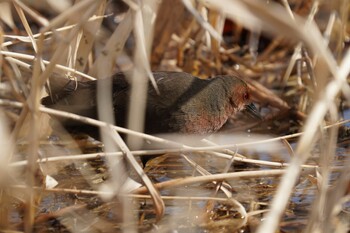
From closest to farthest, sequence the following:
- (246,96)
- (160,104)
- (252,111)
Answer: (160,104)
(246,96)
(252,111)

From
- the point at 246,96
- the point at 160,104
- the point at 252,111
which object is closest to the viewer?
the point at 160,104

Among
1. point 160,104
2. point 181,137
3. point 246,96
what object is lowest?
point 181,137

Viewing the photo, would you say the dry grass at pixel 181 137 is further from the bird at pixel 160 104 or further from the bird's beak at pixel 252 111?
the bird's beak at pixel 252 111

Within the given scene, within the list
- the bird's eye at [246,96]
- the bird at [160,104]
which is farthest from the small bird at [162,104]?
the bird's eye at [246,96]

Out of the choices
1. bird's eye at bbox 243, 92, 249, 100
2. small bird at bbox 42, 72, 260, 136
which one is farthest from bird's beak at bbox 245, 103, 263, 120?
small bird at bbox 42, 72, 260, 136

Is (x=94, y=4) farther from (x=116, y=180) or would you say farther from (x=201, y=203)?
(x=201, y=203)

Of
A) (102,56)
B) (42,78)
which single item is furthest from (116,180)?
(102,56)

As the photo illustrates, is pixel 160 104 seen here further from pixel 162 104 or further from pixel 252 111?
pixel 252 111

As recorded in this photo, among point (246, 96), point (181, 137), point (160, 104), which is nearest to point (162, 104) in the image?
point (160, 104)
